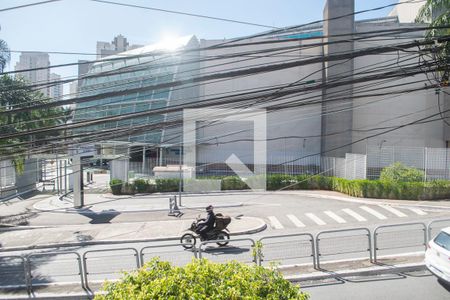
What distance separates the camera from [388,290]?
657cm

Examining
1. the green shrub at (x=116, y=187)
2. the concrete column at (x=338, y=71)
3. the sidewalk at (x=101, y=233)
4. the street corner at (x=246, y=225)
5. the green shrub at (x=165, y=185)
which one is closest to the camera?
the sidewalk at (x=101, y=233)

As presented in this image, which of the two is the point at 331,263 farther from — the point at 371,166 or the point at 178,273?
the point at 371,166

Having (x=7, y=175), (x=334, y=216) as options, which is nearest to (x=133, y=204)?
(x=334, y=216)

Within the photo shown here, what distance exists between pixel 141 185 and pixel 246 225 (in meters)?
11.5

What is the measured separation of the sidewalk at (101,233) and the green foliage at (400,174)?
26.9ft

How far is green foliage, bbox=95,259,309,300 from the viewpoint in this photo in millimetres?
3285

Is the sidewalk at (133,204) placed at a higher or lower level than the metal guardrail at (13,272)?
higher

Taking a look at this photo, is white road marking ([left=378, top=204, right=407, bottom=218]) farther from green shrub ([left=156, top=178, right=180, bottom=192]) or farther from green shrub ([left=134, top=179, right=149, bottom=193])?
green shrub ([left=134, top=179, right=149, bottom=193])

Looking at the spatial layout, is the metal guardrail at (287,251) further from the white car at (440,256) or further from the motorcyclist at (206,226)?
the white car at (440,256)

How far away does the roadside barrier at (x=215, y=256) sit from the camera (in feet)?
25.3

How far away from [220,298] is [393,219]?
12.0m

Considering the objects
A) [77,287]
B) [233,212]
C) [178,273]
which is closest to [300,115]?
[233,212]

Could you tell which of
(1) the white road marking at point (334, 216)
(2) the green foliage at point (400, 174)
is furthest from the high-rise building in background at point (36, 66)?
(2) the green foliage at point (400, 174)

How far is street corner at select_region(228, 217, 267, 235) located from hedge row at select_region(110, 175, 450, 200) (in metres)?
2.24
